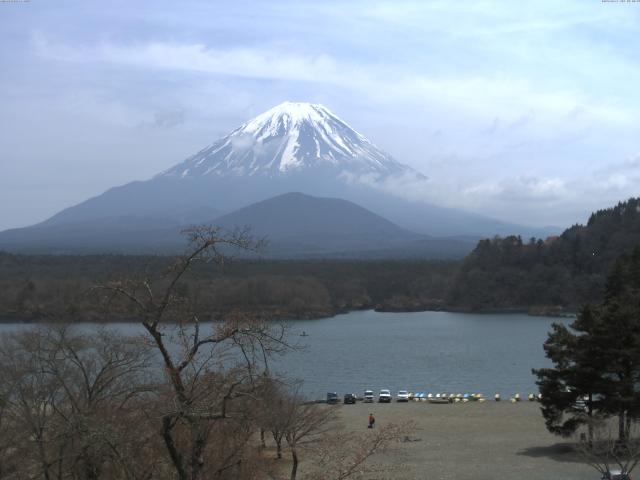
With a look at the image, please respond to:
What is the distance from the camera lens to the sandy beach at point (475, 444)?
41.9 ft

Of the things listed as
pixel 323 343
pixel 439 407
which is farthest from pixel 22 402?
pixel 323 343

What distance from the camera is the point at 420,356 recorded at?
33.2 meters

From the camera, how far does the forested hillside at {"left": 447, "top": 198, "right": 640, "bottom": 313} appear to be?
5728cm

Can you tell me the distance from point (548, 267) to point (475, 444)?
45.8 meters

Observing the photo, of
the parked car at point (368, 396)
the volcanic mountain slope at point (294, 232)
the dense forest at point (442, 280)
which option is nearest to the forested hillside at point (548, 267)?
the dense forest at point (442, 280)

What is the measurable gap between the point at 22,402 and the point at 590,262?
177ft

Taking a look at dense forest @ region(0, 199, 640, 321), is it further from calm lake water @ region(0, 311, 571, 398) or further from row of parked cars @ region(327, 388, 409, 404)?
row of parked cars @ region(327, 388, 409, 404)

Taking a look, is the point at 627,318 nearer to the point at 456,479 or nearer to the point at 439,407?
the point at 456,479

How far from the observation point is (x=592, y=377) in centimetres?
1302

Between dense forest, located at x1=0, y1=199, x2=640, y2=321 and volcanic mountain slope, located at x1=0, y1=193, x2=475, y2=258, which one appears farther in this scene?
volcanic mountain slope, located at x1=0, y1=193, x2=475, y2=258

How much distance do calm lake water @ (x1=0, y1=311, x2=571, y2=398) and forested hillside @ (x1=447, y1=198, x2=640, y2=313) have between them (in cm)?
772

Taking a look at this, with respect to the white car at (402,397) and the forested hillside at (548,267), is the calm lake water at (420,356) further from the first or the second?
the forested hillside at (548,267)

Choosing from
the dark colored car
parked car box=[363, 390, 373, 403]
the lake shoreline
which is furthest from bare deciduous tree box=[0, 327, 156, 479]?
the lake shoreline

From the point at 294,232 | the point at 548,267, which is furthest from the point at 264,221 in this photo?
the point at 548,267
